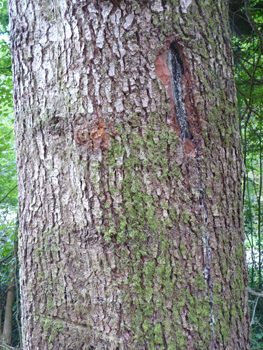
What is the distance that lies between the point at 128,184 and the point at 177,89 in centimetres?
41

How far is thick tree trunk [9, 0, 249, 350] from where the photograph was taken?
39.8 inches

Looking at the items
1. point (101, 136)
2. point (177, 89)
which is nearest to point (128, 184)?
point (101, 136)

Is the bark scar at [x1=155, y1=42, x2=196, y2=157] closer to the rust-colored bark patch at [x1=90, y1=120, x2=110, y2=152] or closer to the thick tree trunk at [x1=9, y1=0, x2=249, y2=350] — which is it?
the thick tree trunk at [x1=9, y1=0, x2=249, y2=350]

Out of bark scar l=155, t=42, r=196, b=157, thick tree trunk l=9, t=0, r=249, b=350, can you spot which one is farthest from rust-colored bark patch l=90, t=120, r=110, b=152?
bark scar l=155, t=42, r=196, b=157

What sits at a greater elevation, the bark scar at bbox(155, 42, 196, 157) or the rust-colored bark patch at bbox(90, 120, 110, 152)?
the bark scar at bbox(155, 42, 196, 157)

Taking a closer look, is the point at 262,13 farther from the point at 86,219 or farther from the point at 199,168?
the point at 86,219

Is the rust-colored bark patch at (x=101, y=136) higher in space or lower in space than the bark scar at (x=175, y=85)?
lower

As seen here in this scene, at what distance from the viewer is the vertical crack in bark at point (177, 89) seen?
3.53ft

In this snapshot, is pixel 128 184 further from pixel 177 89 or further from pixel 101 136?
pixel 177 89

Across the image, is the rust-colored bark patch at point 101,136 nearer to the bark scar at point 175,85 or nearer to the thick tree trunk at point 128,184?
the thick tree trunk at point 128,184

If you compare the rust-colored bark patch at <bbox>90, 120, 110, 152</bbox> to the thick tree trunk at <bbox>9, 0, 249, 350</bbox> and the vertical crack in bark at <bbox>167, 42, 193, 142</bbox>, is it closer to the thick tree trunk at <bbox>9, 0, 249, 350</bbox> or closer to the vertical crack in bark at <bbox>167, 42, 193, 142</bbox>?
the thick tree trunk at <bbox>9, 0, 249, 350</bbox>

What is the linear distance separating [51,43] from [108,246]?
2.62 ft

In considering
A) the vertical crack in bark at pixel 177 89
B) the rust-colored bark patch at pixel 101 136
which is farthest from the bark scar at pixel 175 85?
the rust-colored bark patch at pixel 101 136

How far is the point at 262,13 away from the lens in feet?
13.3
